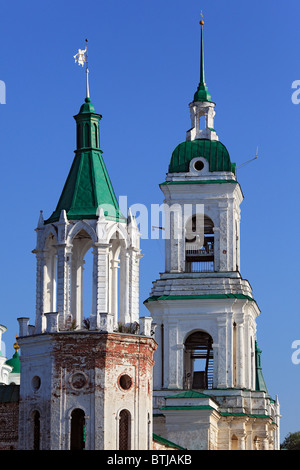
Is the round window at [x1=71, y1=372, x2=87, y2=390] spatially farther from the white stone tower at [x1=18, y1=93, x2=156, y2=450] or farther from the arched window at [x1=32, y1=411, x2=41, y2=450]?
the arched window at [x1=32, y1=411, x2=41, y2=450]

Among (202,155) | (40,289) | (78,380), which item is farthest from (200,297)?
(78,380)

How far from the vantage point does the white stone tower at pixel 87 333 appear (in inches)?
2016

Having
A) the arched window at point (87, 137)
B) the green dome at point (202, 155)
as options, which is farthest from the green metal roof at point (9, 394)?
the green dome at point (202, 155)

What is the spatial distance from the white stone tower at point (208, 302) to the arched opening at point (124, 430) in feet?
74.5

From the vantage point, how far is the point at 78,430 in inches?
2044

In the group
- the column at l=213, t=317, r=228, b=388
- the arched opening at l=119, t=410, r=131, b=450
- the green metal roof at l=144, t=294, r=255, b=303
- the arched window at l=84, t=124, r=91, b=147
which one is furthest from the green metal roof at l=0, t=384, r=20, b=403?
the column at l=213, t=317, r=228, b=388

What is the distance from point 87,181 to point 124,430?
8407mm

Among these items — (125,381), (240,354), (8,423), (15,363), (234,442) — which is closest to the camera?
(125,381)

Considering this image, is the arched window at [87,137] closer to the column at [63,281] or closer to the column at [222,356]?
the column at [63,281]

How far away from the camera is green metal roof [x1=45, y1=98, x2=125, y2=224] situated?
53.2 meters

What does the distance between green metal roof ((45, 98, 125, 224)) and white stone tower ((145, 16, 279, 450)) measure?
22.9 meters

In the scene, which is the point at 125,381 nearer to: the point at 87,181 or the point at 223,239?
the point at 87,181

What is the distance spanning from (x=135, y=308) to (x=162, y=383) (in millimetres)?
24702
